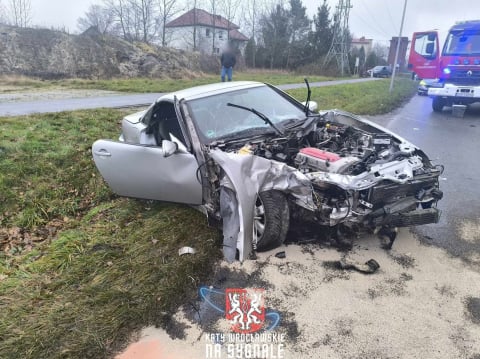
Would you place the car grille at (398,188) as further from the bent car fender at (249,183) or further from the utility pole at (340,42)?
the utility pole at (340,42)

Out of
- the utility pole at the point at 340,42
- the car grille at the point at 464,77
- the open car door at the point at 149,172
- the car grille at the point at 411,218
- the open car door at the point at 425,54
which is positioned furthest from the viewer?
the utility pole at the point at 340,42

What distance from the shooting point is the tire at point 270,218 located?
3.23m

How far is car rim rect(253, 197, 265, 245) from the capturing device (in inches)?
128

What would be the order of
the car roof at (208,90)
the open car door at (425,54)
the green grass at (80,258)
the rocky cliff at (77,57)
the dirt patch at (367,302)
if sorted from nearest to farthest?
1. the dirt patch at (367,302)
2. the green grass at (80,258)
3. the car roof at (208,90)
4. the open car door at (425,54)
5. the rocky cliff at (77,57)

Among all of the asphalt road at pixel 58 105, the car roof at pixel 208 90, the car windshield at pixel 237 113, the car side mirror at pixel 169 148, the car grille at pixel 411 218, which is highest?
the car roof at pixel 208 90

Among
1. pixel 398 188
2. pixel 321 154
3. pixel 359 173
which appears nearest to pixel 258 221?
pixel 321 154

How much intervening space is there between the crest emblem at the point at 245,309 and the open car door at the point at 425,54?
47.2 ft

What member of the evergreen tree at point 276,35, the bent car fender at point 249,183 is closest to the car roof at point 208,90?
the bent car fender at point 249,183

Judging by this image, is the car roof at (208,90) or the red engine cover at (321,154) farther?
the car roof at (208,90)

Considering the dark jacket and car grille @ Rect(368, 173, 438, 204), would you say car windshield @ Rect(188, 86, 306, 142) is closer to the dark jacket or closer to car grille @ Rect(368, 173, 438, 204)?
car grille @ Rect(368, 173, 438, 204)

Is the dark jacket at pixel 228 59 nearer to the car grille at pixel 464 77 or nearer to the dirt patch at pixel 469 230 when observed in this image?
the car grille at pixel 464 77

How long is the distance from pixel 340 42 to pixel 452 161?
3339 centimetres

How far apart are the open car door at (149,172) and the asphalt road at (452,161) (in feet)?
8.17

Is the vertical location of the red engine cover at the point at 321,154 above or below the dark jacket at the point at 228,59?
below
